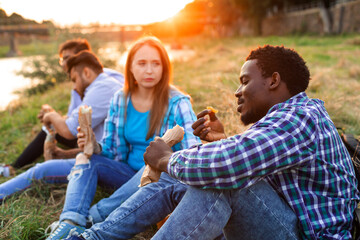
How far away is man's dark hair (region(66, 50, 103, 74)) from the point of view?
3.26 metres

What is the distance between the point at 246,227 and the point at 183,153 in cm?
43

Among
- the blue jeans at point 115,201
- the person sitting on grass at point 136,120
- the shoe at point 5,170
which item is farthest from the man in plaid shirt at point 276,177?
the shoe at point 5,170

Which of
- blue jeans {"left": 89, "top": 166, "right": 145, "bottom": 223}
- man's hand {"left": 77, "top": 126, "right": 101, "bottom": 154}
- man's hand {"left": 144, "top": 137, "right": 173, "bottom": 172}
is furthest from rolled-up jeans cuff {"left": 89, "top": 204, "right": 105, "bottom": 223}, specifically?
man's hand {"left": 144, "top": 137, "right": 173, "bottom": 172}

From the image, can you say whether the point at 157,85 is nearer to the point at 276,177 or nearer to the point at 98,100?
the point at 98,100

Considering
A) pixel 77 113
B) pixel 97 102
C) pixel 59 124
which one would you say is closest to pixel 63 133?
pixel 59 124

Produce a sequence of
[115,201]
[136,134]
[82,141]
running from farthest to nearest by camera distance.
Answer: [136,134], [82,141], [115,201]

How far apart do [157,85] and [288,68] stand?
4.27ft

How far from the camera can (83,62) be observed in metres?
3.29

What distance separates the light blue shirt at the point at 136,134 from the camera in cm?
251

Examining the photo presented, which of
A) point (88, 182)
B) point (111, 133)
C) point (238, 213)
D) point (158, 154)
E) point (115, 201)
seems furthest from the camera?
point (111, 133)

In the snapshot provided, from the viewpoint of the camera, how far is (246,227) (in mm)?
1410

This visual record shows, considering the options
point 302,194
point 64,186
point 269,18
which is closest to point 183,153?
point 302,194

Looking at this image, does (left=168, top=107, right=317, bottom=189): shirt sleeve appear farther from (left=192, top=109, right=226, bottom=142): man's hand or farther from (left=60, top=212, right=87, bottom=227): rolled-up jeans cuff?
(left=60, top=212, right=87, bottom=227): rolled-up jeans cuff

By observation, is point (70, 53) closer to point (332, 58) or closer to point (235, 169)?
point (235, 169)
